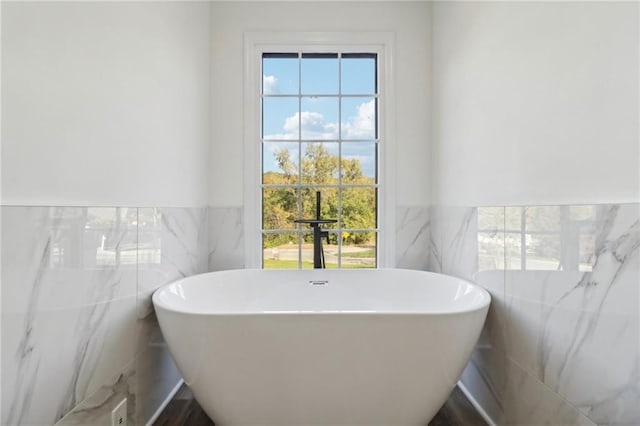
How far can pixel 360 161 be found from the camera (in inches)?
100

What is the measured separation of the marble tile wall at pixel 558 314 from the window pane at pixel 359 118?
109 centimetres

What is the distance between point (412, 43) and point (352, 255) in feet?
5.08

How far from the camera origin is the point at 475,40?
6.01ft

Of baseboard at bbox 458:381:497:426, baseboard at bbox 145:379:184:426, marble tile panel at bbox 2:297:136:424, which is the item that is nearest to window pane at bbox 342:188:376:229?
baseboard at bbox 458:381:497:426

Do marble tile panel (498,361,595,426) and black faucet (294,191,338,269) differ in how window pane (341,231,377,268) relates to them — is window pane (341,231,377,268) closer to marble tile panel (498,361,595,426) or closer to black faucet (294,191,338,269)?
black faucet (294,191,338,269)

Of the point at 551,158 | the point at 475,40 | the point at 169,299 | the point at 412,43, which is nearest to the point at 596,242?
the point at 551,158

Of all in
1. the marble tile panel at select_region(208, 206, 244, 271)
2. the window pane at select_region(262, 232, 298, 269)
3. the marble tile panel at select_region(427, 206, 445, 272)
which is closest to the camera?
the marble tile panel at select_region(427, 206, 445, 272)

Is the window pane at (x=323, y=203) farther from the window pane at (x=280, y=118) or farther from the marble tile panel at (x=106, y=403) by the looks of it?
the marble tile panel at (x=106, y=403)

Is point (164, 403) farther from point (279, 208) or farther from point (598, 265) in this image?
point (598, 265)

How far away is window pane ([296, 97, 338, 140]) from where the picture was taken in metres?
2.54

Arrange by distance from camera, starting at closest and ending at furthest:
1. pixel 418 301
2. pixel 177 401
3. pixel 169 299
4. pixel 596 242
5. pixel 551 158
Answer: pixel 596 242 → pixel 551 158 → pixel 169 299 → pixel 177 401 → pixel 418 301

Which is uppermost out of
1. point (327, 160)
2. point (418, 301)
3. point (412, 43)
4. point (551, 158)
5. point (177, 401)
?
point (412, 43)

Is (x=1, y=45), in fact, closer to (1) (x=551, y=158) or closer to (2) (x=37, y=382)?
(2) (x=37, y=382)

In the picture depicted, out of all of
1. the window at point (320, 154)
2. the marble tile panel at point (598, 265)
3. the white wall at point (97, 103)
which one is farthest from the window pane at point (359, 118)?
the marble tile panel at point (598, 265)
